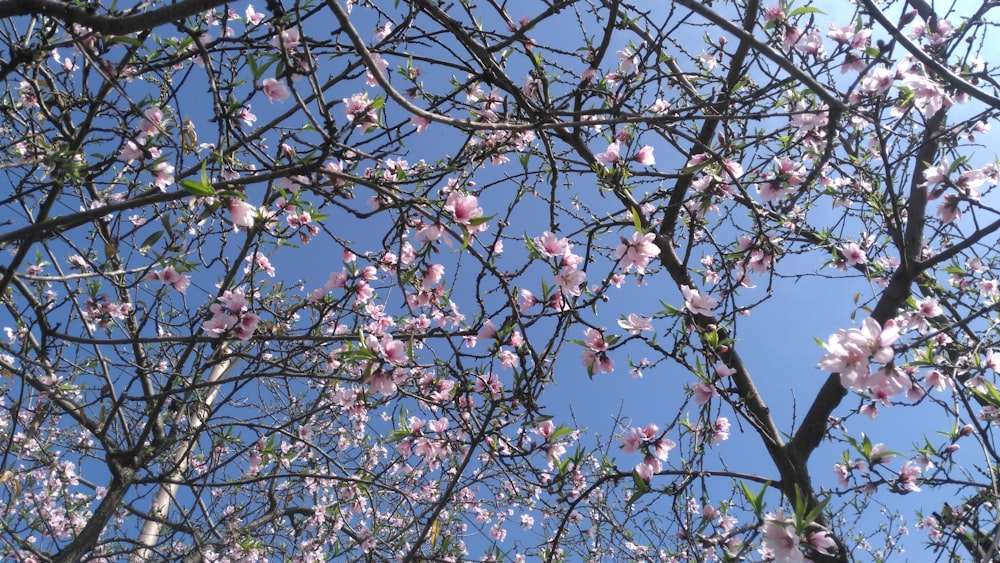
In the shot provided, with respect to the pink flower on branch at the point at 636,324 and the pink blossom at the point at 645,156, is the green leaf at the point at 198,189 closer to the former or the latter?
the pink flower on branch at the point at 636,324

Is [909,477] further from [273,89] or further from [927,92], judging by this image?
[273,89]

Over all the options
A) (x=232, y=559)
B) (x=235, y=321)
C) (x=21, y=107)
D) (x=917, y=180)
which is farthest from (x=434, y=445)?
(x=917, y=180)

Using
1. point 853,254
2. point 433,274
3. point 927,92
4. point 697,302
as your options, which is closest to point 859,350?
point 697,302

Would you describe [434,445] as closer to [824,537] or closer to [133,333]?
[824,537]

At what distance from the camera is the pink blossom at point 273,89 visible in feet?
6.32

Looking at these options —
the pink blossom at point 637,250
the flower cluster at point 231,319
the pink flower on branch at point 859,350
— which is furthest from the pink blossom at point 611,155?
the flower cluster at point 231,319

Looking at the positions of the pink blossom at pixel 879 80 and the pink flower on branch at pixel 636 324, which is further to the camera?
the pink blossom at pixel 879 80

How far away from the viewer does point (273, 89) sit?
196 centimetres

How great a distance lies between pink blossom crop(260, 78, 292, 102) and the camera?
193 cm

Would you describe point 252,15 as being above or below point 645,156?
above

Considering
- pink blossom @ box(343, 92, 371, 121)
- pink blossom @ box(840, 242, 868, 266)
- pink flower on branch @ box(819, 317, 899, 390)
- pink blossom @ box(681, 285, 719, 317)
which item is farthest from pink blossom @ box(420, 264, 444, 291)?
pink blossom @ box(840, 242, 868, 266)

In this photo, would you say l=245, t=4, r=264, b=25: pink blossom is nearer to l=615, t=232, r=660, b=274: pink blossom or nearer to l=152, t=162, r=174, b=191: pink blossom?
l=152, t=162, r=174, b=191: pink blossom

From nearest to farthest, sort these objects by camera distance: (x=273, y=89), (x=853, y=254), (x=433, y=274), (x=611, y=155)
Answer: (x=273, y=89) < (x=433, y=274) < (x=611, y=155) < (x=853, y=254)

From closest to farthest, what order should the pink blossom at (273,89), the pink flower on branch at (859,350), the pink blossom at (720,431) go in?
the pink flower on branch at (859,350) < the pink blossom at (273,89) < the pink blossom at (720,431)
